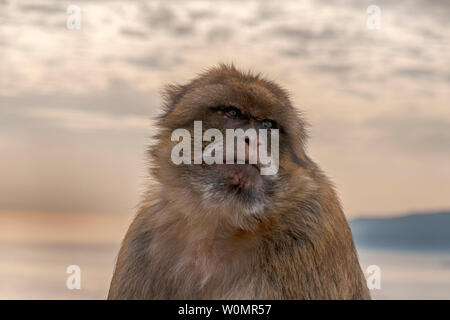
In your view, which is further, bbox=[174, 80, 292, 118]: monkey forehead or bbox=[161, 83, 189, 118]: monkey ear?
bbox=[161, 83, 189, 118]: monkey ear

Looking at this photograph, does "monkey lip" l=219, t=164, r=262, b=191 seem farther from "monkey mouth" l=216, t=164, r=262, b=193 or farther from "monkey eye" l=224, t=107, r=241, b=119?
"monkey eye" l=224, t=107, r=241, b=119

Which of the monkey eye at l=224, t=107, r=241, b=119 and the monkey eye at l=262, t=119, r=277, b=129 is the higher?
the monkey eye at l=224, t=107, r=241, b=119

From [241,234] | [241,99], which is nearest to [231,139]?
[241,99]

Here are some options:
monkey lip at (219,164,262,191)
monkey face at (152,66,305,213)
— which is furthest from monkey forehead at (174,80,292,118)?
monkey lip at (219,164,262,191)

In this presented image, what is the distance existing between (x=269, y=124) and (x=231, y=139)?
0.42 meters

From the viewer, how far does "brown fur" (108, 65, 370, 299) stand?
4715 millimetres

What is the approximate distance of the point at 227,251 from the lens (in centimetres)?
486

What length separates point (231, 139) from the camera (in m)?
4.64

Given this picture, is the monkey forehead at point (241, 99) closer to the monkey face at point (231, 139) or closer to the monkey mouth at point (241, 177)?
the monkey face at point (231, 139)

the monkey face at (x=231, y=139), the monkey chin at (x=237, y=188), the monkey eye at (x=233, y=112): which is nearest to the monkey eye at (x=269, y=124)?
the monkey face at (x=231, y=139)

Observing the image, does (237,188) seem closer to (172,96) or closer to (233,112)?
(233,112)

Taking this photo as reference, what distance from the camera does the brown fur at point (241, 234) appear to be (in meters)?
4.71
